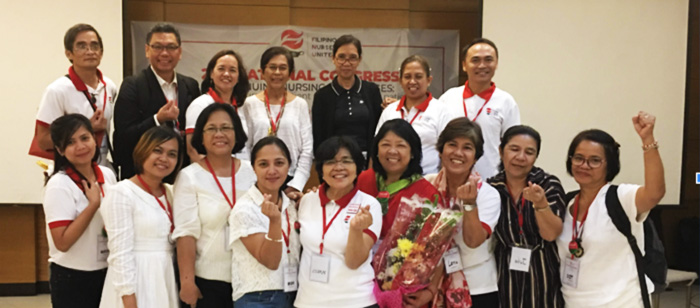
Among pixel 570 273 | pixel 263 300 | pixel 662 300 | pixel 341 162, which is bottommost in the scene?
pixel 662 300

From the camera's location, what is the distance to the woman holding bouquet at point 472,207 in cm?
285

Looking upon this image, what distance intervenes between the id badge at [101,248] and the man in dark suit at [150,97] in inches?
29.1

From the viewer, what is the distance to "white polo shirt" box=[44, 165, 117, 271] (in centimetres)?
288

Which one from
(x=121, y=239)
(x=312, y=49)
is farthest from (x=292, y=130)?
(x=312, y=49)

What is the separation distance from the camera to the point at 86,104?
359cm

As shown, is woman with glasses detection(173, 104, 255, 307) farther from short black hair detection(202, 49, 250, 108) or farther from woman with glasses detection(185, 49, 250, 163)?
short black hair detection(202, 49, 250, 108)

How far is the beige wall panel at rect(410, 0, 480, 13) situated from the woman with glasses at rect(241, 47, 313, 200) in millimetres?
3000

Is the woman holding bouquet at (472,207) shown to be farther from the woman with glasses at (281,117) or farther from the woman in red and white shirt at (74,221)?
the woman in red and white shirt at (74,221)

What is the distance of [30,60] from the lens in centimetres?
528

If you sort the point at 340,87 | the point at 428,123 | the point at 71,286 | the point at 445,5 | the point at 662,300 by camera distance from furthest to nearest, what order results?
the point at 445,5 → the point at 662,300 → the point at 340,87 → the point at 428,123 → the point at 71,286

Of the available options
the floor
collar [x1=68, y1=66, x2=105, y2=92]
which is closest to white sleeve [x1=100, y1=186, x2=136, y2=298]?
collar [x1=68, y1=66, x2=105, y2=92]

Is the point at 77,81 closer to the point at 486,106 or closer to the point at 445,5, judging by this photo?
the point at 486,106

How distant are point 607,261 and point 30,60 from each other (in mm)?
4785

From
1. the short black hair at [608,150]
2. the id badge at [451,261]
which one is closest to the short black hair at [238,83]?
the id badge at [451,261]
